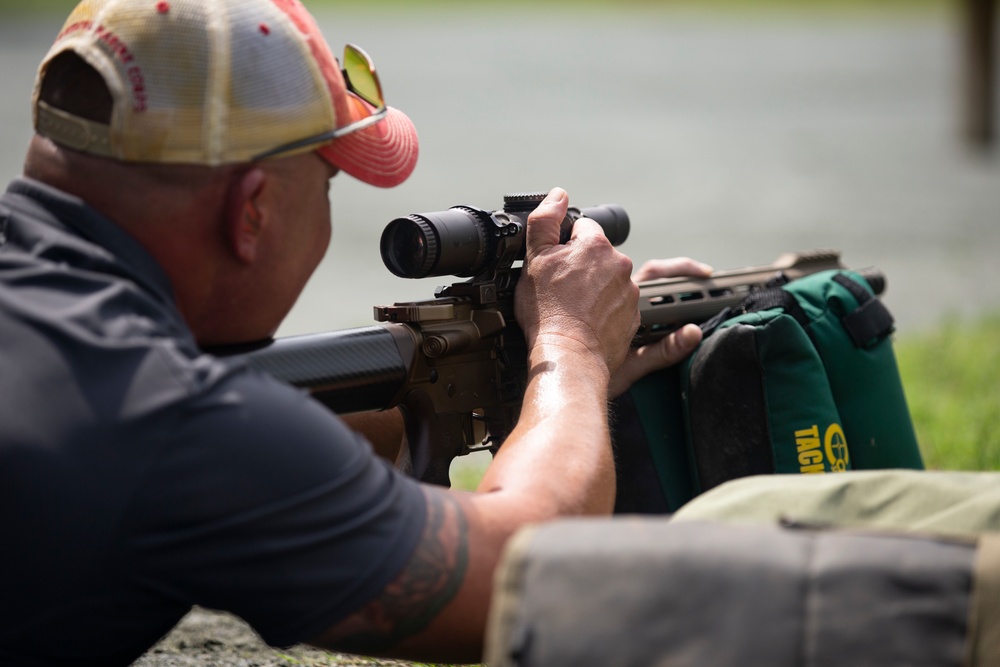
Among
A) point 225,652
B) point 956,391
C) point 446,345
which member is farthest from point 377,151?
point 956,391

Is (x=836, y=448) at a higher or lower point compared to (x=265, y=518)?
lower

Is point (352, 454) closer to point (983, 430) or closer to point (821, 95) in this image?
point (983, 430)

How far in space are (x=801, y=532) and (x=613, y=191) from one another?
12.5 meters

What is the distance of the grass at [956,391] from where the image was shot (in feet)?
16.3

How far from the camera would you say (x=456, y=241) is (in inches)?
118

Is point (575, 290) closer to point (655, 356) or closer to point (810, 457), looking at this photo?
point (655, 356)

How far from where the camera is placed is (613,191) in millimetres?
14070

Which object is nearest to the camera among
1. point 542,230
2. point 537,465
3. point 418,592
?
point 418,592

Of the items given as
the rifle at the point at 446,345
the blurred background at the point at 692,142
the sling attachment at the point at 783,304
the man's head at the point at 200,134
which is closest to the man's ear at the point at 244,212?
the man's head at the point at 200,134

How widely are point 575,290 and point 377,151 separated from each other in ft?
2.30

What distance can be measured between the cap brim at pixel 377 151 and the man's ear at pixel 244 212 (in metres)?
0.19

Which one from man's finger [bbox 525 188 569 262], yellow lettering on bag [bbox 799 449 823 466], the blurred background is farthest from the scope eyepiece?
the blurred background

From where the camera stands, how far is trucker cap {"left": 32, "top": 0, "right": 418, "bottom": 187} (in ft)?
7.09

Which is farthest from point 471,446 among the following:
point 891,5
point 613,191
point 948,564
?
point 891,5
